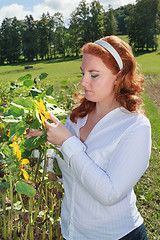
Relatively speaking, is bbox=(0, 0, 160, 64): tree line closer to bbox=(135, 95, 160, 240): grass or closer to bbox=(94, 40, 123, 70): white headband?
bbox=(135, 95, 160, 240): grass

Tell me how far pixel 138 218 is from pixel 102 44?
967mm

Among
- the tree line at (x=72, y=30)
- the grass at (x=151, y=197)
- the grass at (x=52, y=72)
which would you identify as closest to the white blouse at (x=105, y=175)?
the grass at (x=151, y=197)

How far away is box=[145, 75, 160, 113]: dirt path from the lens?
39.0 ft

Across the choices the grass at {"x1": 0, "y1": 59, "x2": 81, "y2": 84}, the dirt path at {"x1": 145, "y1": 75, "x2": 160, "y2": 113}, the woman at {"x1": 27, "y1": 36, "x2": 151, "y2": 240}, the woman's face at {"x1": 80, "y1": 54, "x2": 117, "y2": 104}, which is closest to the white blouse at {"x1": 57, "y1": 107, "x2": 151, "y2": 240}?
the woman at {"x1": 27, "y1": 36, "x2": 151, "y2": 240}

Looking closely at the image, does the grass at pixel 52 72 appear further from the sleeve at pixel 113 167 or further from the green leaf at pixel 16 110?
the green leaf at pixel 16 110

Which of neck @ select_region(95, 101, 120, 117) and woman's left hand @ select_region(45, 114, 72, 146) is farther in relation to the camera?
neck @ select_region(95, 101, 120, 117)

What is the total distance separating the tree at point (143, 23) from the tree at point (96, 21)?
5538mm

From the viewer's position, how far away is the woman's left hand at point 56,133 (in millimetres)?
1076

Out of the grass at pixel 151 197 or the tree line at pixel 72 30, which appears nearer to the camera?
the grass at pixel 151 197

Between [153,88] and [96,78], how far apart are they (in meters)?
13.8

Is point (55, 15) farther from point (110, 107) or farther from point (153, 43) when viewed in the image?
point (110, 107)

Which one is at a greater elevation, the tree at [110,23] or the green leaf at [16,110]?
the tree at [110,23]

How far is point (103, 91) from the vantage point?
4.22 feet

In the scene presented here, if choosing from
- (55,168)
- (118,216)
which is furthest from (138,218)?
(55,168)
